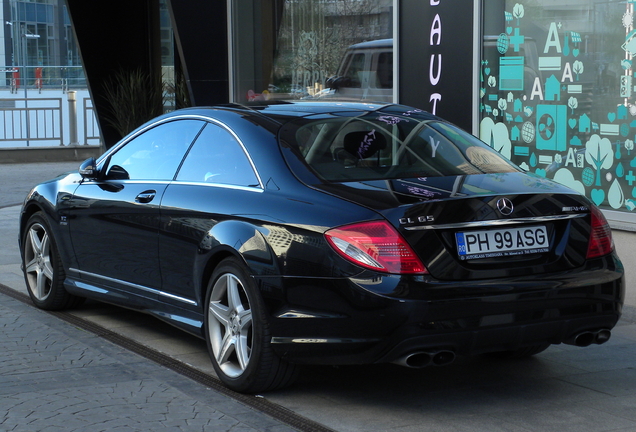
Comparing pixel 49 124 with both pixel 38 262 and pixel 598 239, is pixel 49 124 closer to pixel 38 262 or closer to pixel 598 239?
pixel 38 262

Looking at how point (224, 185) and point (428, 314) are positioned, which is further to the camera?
point (224, 185)

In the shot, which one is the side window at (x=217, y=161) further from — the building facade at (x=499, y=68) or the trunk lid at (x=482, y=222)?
the building facade at (x=499, y=68)

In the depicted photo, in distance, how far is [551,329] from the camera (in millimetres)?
Answer: 4445

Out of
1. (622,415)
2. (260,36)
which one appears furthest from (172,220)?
(260,36)

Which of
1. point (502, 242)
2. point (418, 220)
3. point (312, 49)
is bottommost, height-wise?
point (502, 242)

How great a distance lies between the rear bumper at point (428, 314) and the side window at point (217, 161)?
822 mm

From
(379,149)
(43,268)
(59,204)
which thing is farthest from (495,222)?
Result: (43,268)

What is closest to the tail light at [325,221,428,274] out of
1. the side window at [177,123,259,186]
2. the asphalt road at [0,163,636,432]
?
the asphalt road at [0,163,636,432]

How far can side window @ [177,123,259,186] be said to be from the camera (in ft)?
16.5

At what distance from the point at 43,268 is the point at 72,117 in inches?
633

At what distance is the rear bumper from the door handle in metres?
1.48

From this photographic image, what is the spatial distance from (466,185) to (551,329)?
792mm

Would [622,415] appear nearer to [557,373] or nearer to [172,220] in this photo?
[557,373]

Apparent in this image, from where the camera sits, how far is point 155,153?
5895 mm
